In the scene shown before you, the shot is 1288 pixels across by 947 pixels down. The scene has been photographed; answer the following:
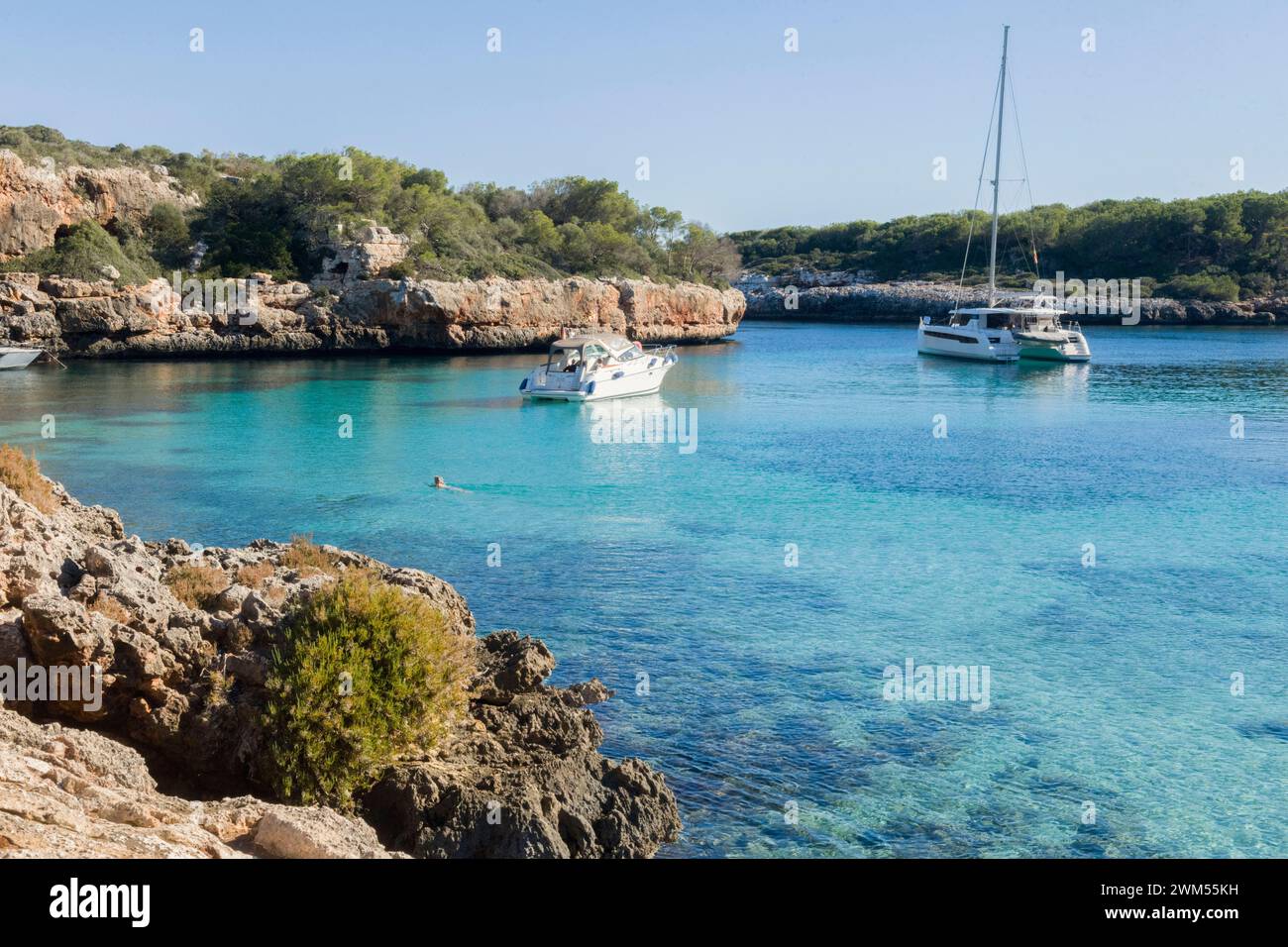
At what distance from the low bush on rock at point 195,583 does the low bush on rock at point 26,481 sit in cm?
208

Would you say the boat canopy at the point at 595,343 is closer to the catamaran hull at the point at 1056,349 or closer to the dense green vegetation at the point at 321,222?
the dense green vegetation at the point at 321,222

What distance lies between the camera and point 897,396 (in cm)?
3522

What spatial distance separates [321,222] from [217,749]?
44916mm

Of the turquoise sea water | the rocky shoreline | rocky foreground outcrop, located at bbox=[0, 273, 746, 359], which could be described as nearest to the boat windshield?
the turquoise sea water

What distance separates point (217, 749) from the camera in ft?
22.7

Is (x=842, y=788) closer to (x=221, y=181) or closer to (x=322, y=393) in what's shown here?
(x=322, y=393)

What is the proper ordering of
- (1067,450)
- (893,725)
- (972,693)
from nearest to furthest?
(893,725), (972,693), (1067,450)

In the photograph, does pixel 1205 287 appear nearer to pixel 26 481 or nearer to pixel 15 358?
pixel 15 358

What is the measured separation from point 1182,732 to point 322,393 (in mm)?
27732

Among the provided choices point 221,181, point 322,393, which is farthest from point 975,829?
point 221,181

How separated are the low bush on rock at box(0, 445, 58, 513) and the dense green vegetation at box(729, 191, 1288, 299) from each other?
7783cm

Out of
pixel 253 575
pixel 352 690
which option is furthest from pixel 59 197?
pixel 352 690

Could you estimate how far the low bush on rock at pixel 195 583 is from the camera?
834 centimetres

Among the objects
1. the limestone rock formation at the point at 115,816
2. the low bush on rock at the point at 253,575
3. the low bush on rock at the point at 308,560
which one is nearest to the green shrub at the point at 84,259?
the low bush on rock at the point at 308,560
